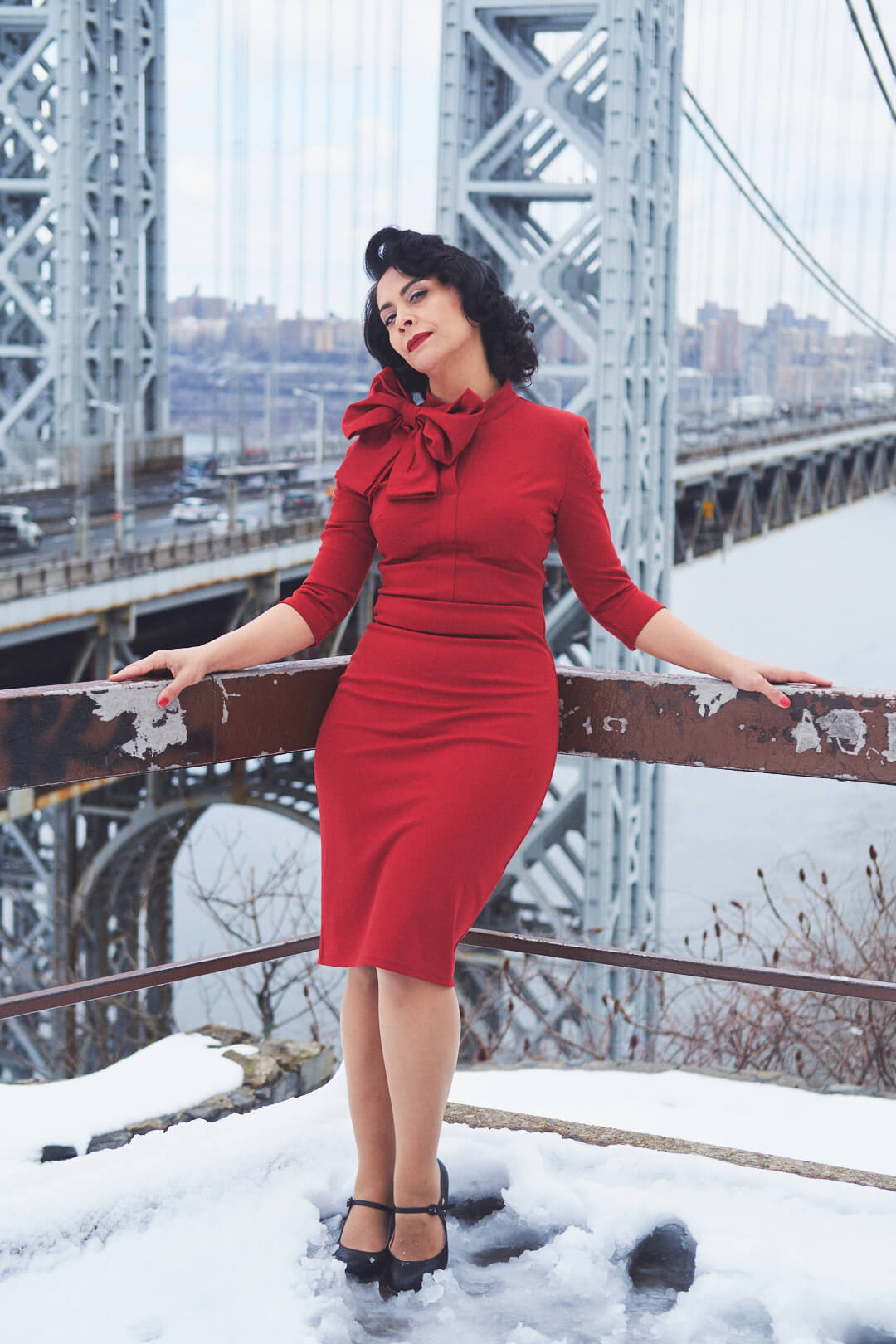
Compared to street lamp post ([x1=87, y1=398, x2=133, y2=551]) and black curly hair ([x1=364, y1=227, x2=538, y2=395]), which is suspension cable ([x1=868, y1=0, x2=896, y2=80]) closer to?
street lamp post ([x1=87, y1=398, x2=133, y2=551])

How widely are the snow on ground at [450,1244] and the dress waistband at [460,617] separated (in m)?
0.71

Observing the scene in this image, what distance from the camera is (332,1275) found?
161 centimetres

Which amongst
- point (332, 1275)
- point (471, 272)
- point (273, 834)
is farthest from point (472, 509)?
point (273, 834)

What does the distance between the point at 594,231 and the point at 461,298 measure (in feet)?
31.5

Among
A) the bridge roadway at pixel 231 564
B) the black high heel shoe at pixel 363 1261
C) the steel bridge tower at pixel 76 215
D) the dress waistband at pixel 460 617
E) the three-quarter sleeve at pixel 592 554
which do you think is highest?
the steel bridge tower at pixel 76 215

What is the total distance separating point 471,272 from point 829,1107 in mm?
1489

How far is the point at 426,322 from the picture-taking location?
179 cm

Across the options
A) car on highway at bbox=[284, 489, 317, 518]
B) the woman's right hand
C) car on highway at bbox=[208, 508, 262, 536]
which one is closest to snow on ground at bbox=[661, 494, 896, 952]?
car on highway at bbox=[284, 489, 317, 518]

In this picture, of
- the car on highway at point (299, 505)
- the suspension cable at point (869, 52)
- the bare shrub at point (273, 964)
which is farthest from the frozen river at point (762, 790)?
the suspension cable at point (869, 52)

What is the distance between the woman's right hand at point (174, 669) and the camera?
1.60m

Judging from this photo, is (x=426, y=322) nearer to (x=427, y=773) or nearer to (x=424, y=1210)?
(x=427, y=773)

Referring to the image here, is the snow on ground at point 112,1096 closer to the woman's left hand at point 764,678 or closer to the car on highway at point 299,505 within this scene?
the woman's left hand at point 764,678

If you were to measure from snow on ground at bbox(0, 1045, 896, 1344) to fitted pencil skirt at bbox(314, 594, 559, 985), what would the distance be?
35cm

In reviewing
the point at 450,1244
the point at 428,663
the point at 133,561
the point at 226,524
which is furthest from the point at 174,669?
the point at 226,524
